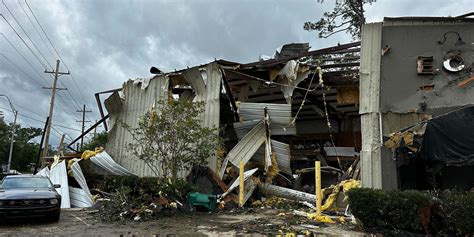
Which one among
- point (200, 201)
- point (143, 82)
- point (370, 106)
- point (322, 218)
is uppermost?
point (143, 82)

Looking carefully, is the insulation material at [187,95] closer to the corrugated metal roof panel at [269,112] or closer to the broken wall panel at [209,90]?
the broken wall panel at [209,90]

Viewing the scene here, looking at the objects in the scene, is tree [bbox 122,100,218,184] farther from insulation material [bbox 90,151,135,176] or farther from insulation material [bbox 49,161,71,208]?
insulation material [bbox 49,161,71,208]

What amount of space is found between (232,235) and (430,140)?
5559 mm

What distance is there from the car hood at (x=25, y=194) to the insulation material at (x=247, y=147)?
661 centimetres

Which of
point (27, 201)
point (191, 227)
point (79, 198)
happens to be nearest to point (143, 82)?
point (79, 198)

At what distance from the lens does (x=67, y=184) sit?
16656 mm

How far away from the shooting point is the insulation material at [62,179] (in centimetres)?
1574

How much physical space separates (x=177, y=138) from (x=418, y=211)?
28.3ft

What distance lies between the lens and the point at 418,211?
26.4 ft

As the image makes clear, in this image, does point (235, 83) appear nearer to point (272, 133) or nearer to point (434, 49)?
point (272, 133)

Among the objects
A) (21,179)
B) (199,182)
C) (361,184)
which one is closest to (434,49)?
(361,184)

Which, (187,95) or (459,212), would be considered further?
(187,95)

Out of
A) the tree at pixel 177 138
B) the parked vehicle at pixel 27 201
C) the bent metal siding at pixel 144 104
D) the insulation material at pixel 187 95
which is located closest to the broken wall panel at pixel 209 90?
the bent metal siding at pixel 144 104

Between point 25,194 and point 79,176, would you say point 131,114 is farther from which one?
point 25,194
